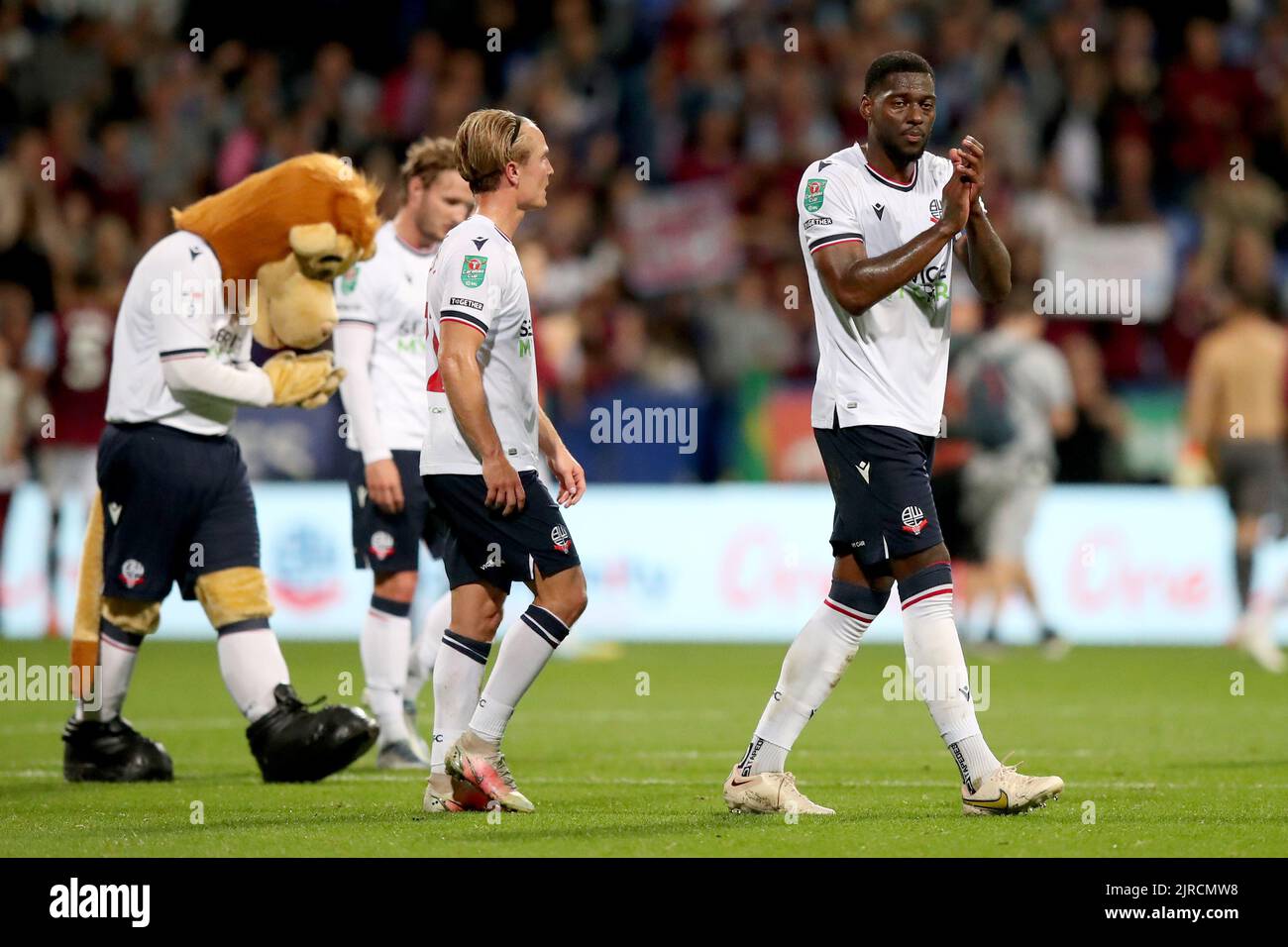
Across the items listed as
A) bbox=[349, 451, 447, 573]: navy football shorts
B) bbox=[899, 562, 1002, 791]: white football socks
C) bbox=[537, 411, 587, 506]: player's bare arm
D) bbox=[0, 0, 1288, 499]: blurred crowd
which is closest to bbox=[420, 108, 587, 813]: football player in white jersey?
bbox=[537, 411, 587, 506]: player's bare arm

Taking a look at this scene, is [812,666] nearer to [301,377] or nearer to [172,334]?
[301,377]

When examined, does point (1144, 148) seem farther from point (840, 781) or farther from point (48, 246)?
point (840, 781)

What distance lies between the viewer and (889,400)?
252 inches

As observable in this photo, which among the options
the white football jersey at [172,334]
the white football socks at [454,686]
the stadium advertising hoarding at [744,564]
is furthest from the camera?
the stadium advertising hoarding at [744,564]

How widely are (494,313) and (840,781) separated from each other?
2.49m

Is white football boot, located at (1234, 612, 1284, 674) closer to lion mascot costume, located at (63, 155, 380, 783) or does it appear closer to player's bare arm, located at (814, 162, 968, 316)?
lion mascot costume, located at (63, 155, 380, 783)

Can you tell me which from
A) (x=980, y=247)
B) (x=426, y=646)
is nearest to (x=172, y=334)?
(x=426, y=646)

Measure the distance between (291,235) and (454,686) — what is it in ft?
7.07

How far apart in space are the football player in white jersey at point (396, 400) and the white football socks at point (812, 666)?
231 centimetres

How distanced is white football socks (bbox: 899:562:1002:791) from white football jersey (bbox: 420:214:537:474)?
1366 millimetres

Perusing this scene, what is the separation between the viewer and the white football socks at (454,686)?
6641mm

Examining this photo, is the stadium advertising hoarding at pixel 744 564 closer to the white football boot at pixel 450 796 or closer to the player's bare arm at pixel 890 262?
the white football boot at pixel 450 796

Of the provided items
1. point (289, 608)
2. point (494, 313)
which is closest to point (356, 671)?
point (289, 608)

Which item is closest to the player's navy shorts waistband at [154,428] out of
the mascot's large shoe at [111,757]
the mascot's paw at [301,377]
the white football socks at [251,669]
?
the mascot's paw at [301,377]
